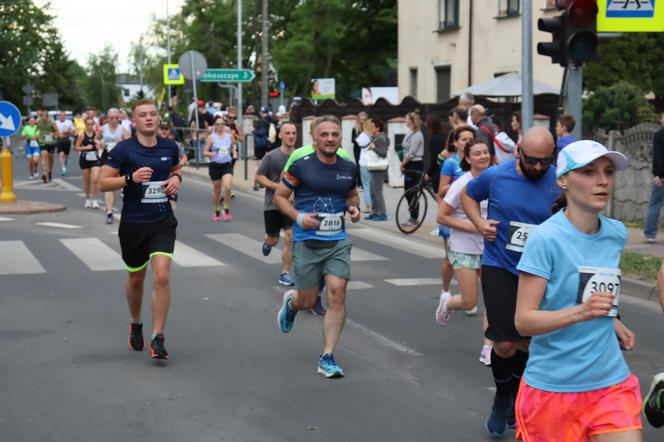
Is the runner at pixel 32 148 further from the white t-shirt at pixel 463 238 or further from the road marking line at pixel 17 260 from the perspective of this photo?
the white t-shirt at pixel 463 238

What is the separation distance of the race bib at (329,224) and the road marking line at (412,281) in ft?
13.0

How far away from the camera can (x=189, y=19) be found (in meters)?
87.1

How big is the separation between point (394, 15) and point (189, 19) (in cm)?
3741

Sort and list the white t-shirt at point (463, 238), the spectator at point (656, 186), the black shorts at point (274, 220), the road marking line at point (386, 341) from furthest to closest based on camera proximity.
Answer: the spectator at point (656, 186), the black shorts at point (274, 220), the road marking line at point (386, 341), the white t-shirt at point (463, 238)

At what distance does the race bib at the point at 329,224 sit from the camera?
752 cm

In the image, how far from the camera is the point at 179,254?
1377 centimetres

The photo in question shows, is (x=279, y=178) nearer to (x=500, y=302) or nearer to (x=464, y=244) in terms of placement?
(x=464, y=244)

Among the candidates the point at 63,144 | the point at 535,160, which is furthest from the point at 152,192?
the point at 63,144

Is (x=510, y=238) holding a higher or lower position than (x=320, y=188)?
lower

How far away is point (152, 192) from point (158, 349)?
3.78 ft

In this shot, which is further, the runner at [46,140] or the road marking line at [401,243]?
the runner at [46,140]

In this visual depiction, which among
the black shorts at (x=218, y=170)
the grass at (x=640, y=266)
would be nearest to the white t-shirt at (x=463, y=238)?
the grass at (x=640, y=266)

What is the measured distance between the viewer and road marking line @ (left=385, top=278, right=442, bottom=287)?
11523 millimetres

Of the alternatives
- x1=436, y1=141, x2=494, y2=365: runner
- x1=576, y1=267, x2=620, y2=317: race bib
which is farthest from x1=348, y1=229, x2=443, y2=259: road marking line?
x1=576, y1=267, x2=620, y2=317: race bib
